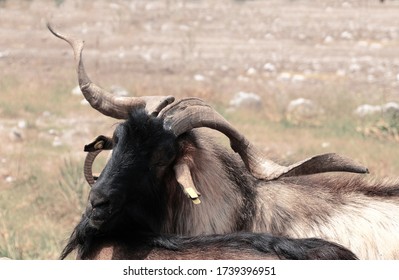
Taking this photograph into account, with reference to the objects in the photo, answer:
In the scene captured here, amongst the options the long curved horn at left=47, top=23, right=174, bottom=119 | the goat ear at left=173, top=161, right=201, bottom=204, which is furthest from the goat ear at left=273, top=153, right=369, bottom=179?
the long curved horn at left=47, top=23, right=174, bottom=119

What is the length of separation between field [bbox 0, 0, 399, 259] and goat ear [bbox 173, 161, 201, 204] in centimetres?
114

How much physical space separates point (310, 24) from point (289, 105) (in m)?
6.64

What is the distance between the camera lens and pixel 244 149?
8320mm

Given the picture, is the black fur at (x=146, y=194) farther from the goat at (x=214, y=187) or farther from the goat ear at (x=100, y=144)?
the goat ear at (x=100, y=144)

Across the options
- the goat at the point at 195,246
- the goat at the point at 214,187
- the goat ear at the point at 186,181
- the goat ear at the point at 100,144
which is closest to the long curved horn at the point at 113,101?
the goat at the point at 214,187

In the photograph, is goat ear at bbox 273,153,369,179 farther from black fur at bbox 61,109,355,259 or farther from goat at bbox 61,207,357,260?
goat at bbox 61,207,357,260

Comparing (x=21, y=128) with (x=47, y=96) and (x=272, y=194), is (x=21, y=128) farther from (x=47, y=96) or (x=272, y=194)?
(x=272, y=194)

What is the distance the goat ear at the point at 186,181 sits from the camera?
7.45 m

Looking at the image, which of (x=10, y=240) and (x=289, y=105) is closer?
(x=10, y=240)

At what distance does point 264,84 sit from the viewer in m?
18.3

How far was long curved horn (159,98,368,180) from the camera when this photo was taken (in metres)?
7.95

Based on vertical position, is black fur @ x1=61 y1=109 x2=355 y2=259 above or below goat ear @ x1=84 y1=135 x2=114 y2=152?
below

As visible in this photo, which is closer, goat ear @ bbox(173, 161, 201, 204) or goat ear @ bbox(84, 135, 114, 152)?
goat ear @ bbox(173, 161, 201, 204)

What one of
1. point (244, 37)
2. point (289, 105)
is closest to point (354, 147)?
point (289, 105)
